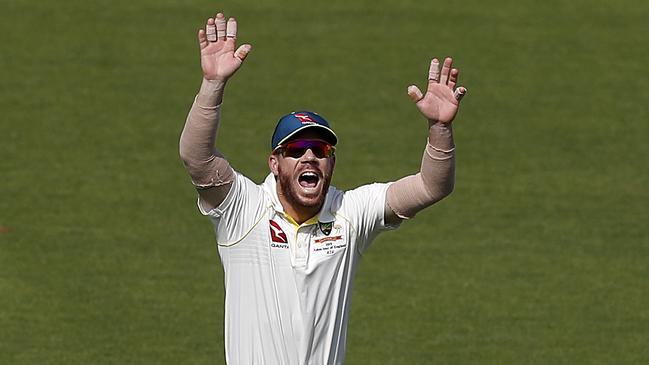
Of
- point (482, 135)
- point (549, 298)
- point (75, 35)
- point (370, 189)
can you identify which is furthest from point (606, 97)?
point (370, 189)

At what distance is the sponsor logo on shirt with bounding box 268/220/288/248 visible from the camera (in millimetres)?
7820

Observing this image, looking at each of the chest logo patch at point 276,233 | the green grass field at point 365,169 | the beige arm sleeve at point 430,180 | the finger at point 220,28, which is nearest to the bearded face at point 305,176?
the chest logo patch at point 276,233

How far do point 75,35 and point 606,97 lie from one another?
6938 millimetres

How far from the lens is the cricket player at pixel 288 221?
303 inches

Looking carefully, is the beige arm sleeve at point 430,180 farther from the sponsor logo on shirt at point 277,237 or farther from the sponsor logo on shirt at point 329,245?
the sponsor logo on shirt at point 277,237

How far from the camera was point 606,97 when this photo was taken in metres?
19.1

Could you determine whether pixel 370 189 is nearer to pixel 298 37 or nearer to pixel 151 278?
pixel 151 278

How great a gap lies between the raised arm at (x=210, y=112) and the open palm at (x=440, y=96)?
0.94 metres

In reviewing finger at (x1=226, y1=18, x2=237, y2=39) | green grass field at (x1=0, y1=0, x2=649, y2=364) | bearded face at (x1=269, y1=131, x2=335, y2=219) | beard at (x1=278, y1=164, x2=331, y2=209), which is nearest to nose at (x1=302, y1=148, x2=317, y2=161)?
bearded face at (x1=269, y1=131, x2=335, y2=219)

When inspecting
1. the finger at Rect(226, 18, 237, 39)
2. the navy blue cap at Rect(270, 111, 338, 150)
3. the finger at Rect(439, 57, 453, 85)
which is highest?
the finger at Rect(226, 18, 237, 39)

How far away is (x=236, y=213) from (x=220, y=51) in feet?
2.76

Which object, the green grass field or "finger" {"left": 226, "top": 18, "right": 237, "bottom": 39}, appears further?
the green grass field

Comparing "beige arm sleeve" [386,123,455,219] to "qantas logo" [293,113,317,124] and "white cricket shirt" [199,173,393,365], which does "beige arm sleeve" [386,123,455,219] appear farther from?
"qantas logo" [293,113,317,124]

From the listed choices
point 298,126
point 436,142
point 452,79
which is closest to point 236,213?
point 298,126
